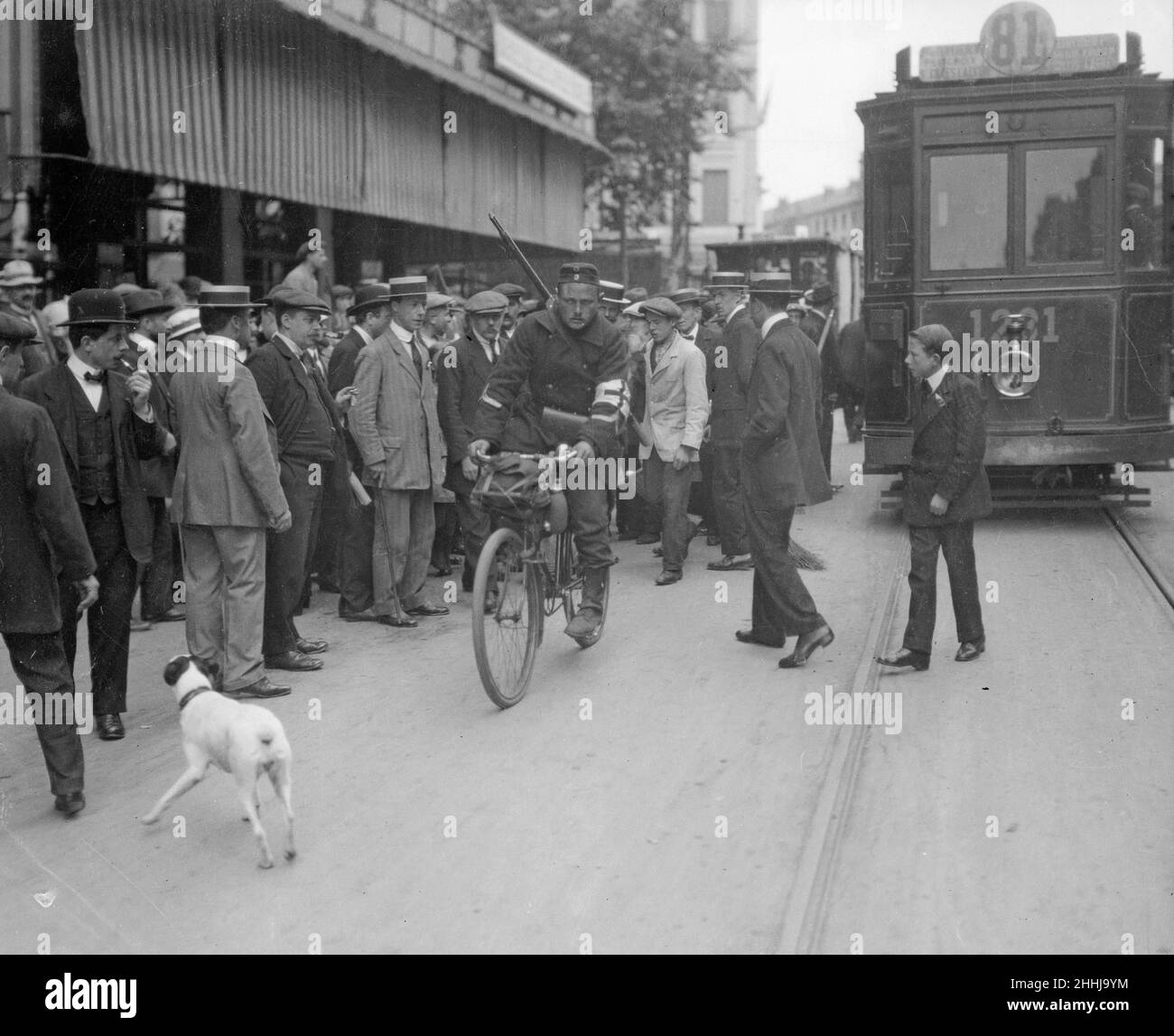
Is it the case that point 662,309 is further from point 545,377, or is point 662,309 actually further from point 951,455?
point 951,455

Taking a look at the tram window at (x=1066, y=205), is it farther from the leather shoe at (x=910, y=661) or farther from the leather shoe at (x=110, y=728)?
the leather shoe at (x=110, y=728)

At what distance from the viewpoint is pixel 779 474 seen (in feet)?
25.1

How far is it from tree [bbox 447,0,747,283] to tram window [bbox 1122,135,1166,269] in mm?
22655

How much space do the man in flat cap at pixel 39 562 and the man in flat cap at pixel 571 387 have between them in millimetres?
→ 2481

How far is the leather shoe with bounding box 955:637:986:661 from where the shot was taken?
7383 millimetres

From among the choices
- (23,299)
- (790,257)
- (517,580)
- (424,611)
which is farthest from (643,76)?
(517,580)

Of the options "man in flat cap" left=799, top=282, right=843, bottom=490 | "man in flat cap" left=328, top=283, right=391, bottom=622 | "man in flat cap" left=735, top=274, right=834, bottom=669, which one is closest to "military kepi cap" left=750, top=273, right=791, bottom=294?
Result: "man in flat cap" left=735, top=274, right=834, bottom=669

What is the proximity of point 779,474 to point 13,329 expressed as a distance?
3.97 metres

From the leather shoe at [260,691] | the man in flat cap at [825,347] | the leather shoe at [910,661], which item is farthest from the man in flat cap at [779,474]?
the man in flat cap at [825,347]

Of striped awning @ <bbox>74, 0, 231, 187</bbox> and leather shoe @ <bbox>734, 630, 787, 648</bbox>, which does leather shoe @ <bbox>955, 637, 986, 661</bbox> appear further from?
striped awning @ <bbox>74, 0, 231, 187</bbox>

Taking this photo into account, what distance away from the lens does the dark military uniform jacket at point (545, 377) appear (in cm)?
740

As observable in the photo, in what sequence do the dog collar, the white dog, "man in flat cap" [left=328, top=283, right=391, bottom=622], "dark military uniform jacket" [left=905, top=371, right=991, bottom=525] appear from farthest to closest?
1. "man in flat cap" [left=328, top=283, right=391, bottom=622]
2. "dark military uniform jacket" [left=905, top=371, right=991, bottom=525]
3. the dog collar
4. the white dog
